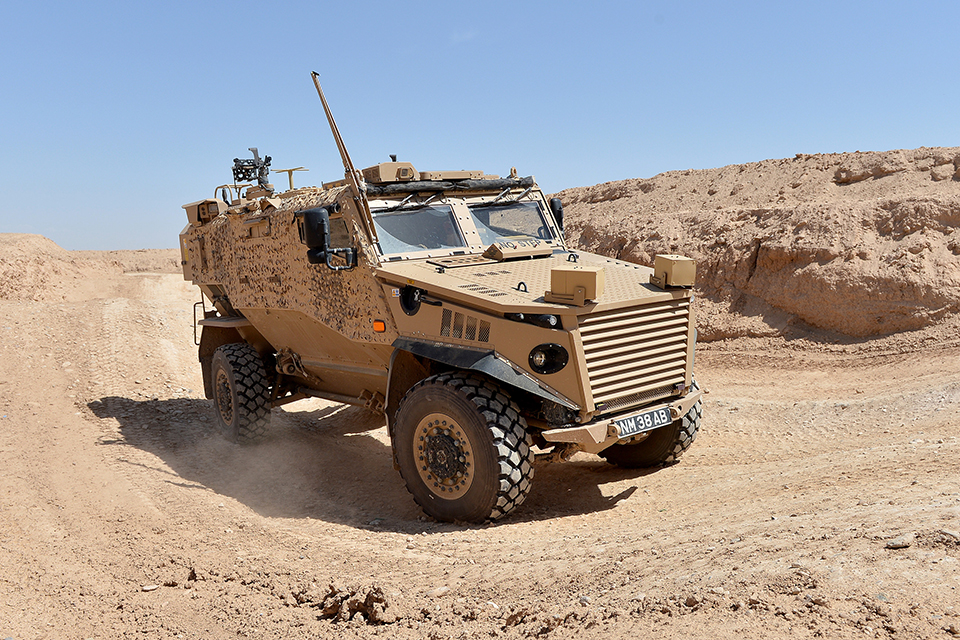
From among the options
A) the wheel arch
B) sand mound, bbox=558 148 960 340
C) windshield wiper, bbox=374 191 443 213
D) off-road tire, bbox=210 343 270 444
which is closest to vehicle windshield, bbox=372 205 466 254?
windshield wiper, bbox=374 191 443 213

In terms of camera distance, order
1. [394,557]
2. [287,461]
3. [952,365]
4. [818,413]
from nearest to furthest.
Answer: [394,557]
[287,461]
[818,413]
[952,365]

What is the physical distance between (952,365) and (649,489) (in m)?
5.48

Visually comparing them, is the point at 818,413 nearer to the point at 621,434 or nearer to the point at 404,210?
the point at 621,434

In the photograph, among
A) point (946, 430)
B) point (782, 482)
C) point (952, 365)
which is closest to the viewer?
point (782, 482)

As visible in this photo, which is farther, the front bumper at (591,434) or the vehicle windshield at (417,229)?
the vehicle windshield at (417,229)

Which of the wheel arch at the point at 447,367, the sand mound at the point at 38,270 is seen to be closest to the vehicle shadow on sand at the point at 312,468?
the wheel arch at the point at 447,367

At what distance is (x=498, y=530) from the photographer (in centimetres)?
559

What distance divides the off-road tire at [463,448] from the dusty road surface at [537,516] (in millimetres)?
244

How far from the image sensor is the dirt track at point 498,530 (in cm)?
365

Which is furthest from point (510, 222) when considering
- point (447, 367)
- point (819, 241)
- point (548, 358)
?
point (819, 241)

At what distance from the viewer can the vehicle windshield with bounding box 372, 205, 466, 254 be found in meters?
6.65

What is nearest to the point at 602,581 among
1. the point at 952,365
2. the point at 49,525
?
the point at 49,525

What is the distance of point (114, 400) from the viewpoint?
10617 mm

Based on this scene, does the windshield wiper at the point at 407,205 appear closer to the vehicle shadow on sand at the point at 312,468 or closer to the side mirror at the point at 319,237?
the side mirror at the point at 319,237
